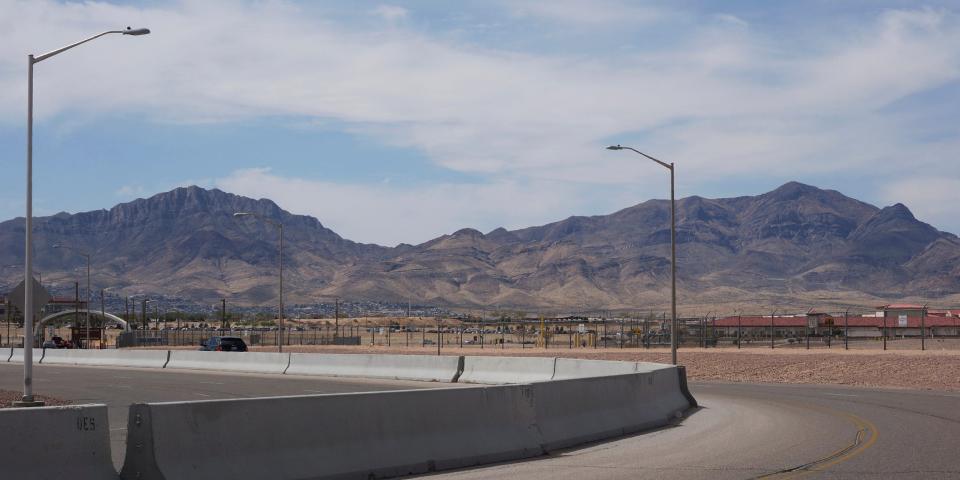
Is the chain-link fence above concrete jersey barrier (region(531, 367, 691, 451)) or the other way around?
the other way around

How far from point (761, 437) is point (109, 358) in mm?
42024

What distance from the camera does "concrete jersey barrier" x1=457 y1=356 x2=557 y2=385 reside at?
31016 mm

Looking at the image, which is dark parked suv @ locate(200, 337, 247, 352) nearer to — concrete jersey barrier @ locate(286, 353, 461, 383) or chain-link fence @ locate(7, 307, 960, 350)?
chain-link fence @ locate(7, 307, 960, 350)

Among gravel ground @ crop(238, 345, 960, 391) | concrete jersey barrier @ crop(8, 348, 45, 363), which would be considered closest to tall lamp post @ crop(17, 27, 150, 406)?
gravel ground @ crop(238, 345, 960, 391)

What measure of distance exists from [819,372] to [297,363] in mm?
19829

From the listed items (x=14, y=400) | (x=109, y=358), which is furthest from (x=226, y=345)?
(x=14, y=400)

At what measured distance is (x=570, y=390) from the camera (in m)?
18.1

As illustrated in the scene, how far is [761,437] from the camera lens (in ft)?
60.8

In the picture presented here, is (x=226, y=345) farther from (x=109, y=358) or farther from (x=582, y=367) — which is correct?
(x=582, y=367)

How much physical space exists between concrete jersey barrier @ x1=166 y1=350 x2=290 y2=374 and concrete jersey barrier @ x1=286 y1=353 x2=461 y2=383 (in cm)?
81

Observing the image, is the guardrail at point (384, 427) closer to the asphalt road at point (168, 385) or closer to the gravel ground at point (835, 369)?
the asphalt road at point (168, 385)

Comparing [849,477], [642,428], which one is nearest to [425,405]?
[849,477]

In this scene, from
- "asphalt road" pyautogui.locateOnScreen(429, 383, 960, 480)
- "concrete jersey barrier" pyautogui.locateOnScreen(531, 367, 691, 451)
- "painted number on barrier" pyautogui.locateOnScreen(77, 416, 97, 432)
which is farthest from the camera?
"concrete jersey barrier" pyautogui.locateOnScreen(531, 367, 691, 451)

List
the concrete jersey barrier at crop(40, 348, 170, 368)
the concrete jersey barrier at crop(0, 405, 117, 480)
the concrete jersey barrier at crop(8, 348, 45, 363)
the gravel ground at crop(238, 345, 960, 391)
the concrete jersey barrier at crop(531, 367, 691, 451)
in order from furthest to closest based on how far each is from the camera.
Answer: the concrete jersey barrier at crop(8, 348, 45, 363), the concrete jersey barrier at crop(40, 348, 170, 368), the gravel ground at crop(238, 345, 960, 391), the concrete jersey barrier at crop(531, 367, 691, 451), the concrete jersey barrier at crop(0, 405, 117, 480)
